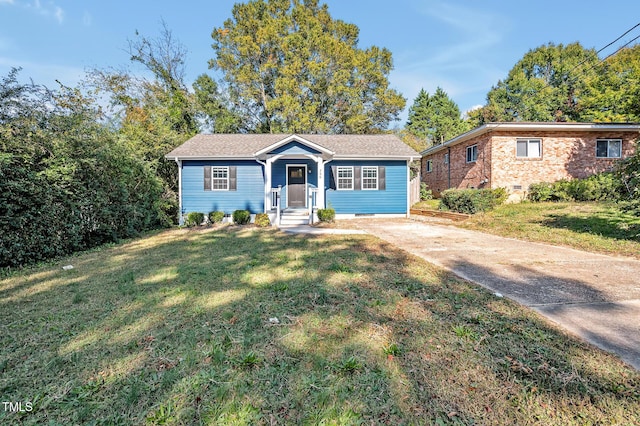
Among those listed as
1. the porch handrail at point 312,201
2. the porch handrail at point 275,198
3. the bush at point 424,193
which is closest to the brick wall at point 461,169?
the bush at point 424,193

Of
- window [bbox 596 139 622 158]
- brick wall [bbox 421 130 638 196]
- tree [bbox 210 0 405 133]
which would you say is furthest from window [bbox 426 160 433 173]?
window [bbox 596 139 622 158]

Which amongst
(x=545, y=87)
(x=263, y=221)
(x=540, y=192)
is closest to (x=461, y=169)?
(x=540, y=192)

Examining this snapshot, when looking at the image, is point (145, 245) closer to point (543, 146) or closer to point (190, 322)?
point (190, 322)

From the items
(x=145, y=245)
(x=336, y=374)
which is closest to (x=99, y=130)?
(x=145, y=245)

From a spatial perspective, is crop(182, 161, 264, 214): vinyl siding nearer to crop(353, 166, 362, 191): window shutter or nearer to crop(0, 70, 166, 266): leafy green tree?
crop(0, 70, 166, 266): leafy green tree

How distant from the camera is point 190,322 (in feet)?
10.4

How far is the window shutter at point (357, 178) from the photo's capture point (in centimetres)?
1429

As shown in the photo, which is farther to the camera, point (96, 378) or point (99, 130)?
point (99, 130)

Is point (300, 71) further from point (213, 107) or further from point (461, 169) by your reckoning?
point (461, 169)

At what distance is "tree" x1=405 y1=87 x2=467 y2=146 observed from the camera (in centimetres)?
3856

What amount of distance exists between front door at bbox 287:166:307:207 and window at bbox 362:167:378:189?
2.75m

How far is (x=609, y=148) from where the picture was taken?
15625 mm

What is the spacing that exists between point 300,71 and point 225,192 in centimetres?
1418

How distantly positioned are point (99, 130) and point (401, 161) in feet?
37.8
